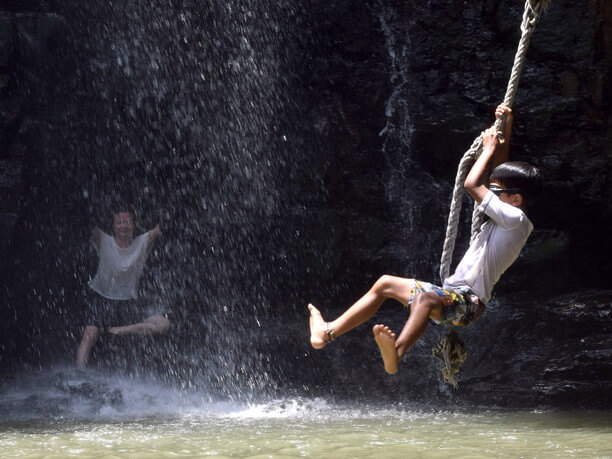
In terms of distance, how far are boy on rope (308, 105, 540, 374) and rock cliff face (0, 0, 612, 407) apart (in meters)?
3.80

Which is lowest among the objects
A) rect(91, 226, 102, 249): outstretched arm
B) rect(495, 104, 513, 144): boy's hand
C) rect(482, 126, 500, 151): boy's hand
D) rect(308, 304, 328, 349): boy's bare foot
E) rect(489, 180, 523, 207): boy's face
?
rect(308, 304, 328, 349): boy's bare foot

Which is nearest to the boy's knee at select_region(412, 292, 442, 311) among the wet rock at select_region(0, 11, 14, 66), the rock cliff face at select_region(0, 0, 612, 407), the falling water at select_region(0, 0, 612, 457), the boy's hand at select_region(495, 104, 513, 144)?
the boy's hand at select_region(495, 104, 513, 144)

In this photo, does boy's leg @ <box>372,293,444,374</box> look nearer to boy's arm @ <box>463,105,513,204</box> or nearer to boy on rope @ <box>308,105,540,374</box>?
boy on rope @ <box>308,105,540,374</box>

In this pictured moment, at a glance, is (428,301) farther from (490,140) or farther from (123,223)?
(123,223)

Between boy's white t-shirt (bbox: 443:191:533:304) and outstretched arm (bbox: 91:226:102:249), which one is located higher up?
outstretched arm (bbox: 91:226:102:249)

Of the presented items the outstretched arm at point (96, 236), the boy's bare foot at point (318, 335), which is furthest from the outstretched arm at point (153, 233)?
the boy's bare foot at point (318, 335)

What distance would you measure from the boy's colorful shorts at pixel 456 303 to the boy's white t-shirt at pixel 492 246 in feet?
0.16

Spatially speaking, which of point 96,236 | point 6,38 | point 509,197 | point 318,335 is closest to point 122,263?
point 96,236

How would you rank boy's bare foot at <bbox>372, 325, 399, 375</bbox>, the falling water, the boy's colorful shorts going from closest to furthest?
1. boy's bare foot at <bbox>372, 325, 399, 375</bbox>
2. the boy's colorful shorts
3. the falling water

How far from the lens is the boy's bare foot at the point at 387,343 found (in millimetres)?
4684

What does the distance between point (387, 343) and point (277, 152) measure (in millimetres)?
5740

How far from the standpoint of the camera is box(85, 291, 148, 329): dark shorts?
384 inches

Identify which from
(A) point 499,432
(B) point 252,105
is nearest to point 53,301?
(B) point 252,105

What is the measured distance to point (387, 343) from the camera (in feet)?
15.4
